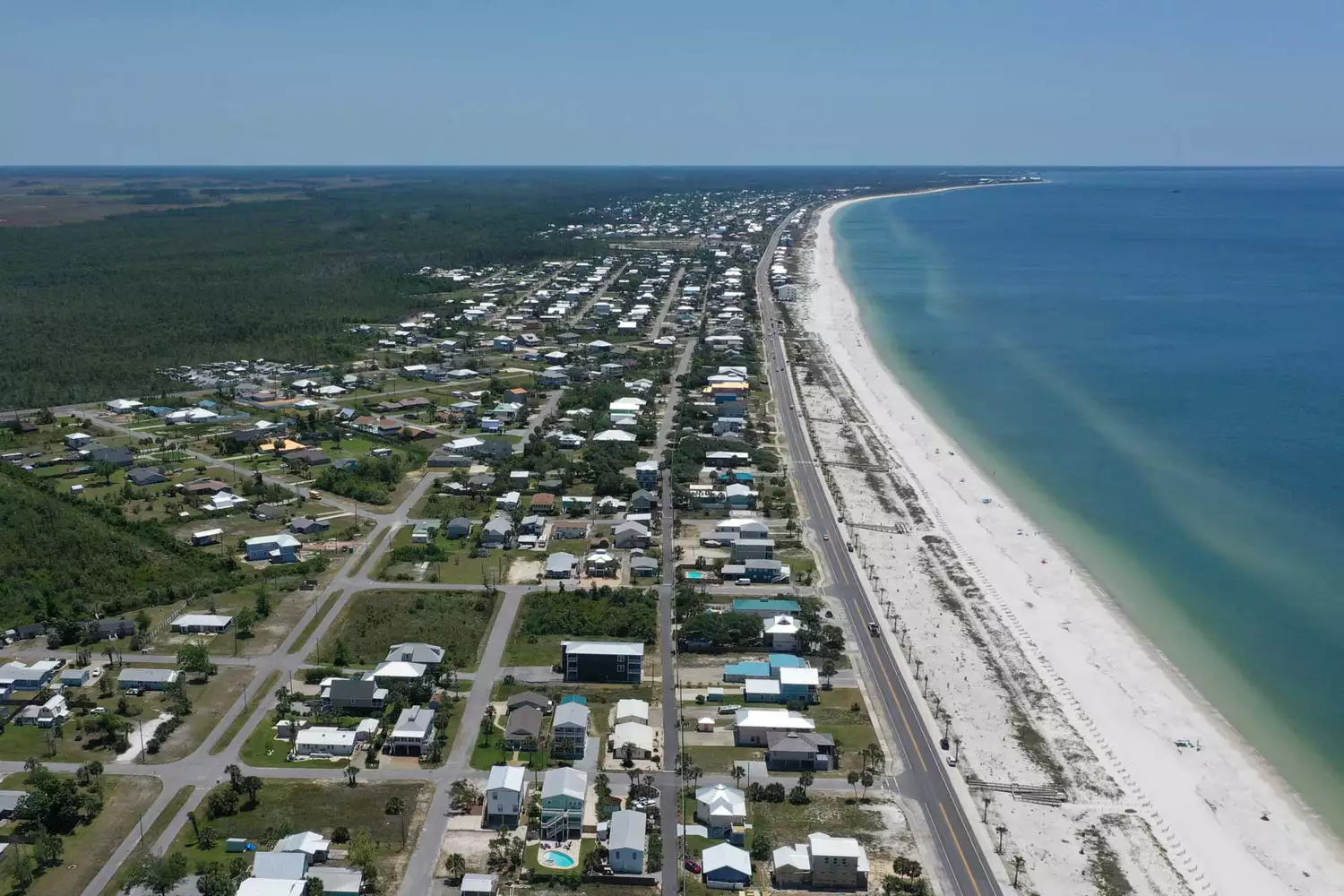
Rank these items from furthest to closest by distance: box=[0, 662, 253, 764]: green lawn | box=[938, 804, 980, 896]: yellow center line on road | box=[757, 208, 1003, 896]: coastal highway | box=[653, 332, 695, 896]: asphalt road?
box=[0, 662, 253, 764]: green lawn
box=[757, 208, 1003, 896]: coastal highway
box=[653, 332, 695, 896]: asphalt road
box=[938, 804, 980, 896]: yellow center line on road

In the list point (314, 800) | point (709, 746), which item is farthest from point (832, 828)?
point (314, 800)

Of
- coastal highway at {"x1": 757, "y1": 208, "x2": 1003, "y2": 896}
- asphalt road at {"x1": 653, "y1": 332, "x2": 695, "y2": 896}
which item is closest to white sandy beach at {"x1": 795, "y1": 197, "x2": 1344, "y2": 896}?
coastal highway at {"x1": 757, "y1": 208, "x2": 1003, "y2": 896}

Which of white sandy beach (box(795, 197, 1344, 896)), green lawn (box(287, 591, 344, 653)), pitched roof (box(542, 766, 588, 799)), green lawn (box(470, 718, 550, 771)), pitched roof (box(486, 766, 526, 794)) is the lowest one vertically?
white sandy beach (box(795, 197, 1344, 896))

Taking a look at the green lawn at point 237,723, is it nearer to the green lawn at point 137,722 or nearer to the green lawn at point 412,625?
the green lawn at point 137,722

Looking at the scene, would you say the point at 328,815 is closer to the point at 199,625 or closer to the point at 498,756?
the point at 498,756

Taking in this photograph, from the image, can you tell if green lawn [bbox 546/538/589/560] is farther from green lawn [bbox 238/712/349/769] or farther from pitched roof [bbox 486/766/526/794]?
pitched roof [bbox 486/766/526/794]

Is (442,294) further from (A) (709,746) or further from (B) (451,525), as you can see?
(A) (709,746)

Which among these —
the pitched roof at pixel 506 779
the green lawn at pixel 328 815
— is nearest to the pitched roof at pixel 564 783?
the pitched roof at pixel 506 779
